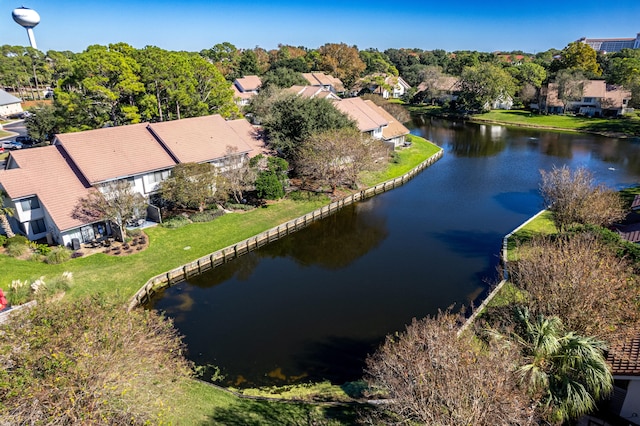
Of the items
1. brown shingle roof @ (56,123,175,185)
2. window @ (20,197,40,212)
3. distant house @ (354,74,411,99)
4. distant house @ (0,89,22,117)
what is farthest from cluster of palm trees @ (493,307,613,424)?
distant house @ (354,74,411,99)

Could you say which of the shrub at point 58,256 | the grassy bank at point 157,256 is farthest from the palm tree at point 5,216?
the shrub at point 58,256

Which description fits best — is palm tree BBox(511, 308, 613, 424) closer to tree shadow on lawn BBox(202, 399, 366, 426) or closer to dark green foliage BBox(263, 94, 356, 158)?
tree shadow on lawn BBox(202, 399, 366, 426)

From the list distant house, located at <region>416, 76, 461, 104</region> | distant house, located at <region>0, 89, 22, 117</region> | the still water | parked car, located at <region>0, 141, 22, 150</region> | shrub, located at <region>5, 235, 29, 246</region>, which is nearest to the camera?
the still water

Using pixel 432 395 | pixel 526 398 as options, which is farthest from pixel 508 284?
pixel 432 395

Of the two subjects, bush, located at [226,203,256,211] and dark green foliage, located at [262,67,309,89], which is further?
dark green foliage, located at [262,67,309,89]

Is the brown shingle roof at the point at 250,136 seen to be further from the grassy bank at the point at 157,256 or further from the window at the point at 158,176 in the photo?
the window at the point at 158,176

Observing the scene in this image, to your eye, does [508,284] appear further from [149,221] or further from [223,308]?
[149,221]

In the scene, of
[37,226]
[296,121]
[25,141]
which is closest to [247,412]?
[37,226]
